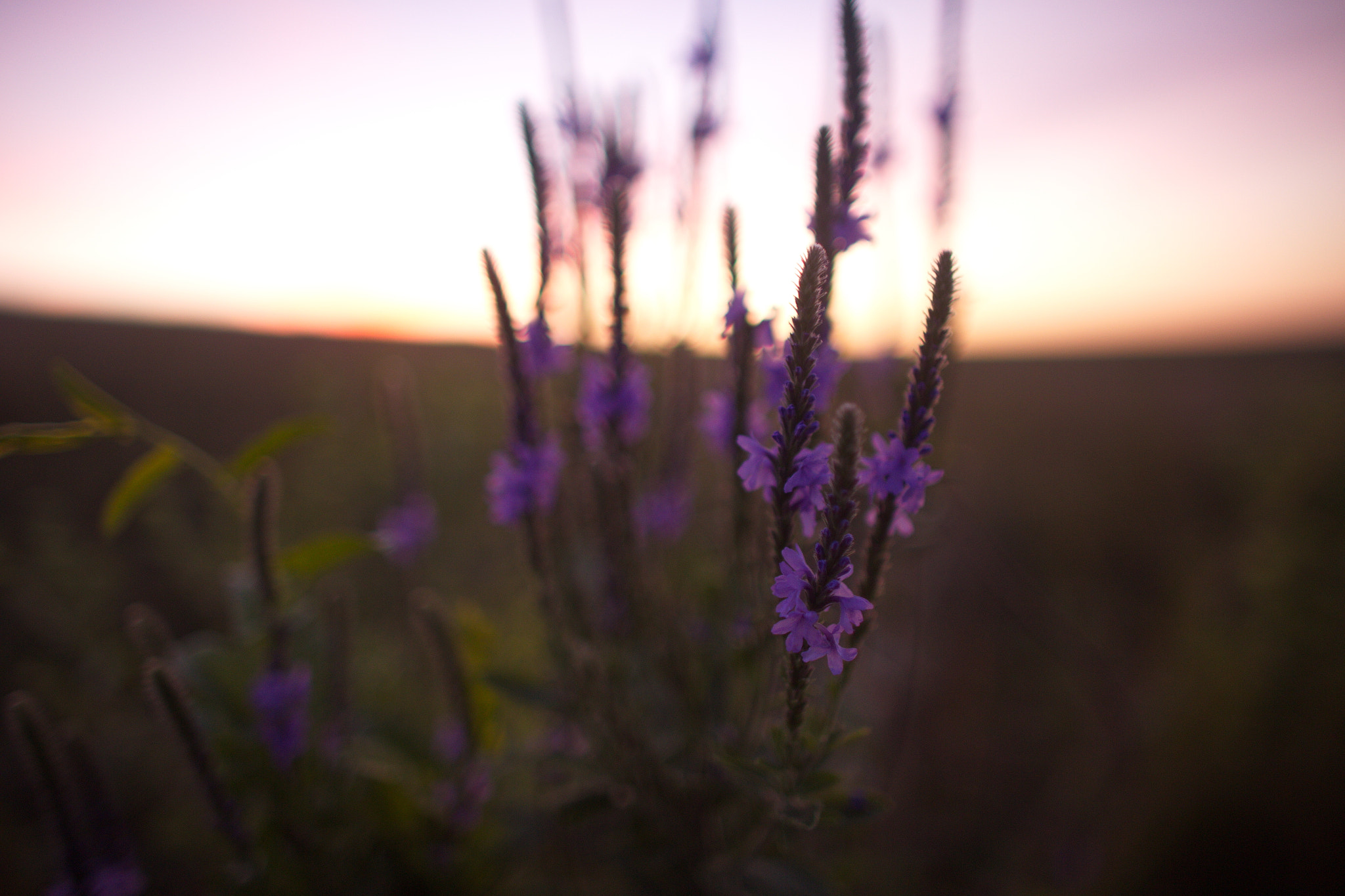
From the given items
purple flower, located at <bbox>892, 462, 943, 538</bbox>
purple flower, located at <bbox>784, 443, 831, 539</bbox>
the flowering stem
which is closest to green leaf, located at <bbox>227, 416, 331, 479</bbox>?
the flowering stem

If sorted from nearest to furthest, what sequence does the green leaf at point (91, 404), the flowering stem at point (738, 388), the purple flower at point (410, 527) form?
the flowering stem at point (738, 388)
the green leaf at point (91, 404)
the purple flower at point (410, 527)

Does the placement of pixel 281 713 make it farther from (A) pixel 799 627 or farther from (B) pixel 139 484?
(A) pixel 799 627

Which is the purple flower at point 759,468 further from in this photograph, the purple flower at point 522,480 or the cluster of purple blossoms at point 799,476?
the purple flower at point 522,480

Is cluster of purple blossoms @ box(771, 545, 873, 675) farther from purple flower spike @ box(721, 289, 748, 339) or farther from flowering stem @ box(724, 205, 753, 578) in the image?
purple flower spike @ box(721, 289, 748, 339)

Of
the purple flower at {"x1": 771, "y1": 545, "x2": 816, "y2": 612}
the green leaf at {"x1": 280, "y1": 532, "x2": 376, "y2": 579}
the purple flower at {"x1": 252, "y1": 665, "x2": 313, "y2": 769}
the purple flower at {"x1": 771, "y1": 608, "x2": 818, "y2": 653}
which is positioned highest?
the purple flower at {"x1": 771, "y1": 545, "x2": 816, "y2": 612}

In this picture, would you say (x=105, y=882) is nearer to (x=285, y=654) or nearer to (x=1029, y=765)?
(x=285, y=654)

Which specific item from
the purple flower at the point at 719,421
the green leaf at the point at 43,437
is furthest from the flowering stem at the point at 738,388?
the green leaf at the point at 43,437

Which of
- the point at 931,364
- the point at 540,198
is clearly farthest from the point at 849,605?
the point at 540,198

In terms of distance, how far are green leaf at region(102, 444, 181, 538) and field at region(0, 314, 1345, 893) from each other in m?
0.31

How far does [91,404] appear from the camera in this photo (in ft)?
3.48

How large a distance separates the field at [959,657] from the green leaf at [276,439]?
4cm

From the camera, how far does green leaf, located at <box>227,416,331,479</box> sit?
3.74 feet

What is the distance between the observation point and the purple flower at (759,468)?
0.69 metres

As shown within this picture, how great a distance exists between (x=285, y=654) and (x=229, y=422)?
432 inches
